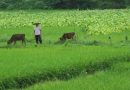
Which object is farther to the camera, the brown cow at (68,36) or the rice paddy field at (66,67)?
the brown cow at (68,36)

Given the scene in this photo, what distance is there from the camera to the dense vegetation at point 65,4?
198 feet

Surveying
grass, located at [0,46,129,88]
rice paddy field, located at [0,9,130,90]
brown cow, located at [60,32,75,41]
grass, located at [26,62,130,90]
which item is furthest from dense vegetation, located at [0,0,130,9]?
grass, located at [26,62,130,90]

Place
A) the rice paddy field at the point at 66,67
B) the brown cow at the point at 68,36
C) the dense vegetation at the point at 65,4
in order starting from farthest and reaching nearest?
the dense vegetation at the point at 65,4 < the brown cow at the point at 68,36 < the rice paddy field at the point at 66,67

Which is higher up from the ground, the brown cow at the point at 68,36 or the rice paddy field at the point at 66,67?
the brown cow at the point at 68,36

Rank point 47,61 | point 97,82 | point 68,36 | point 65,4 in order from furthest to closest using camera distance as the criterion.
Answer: point 65,4 → point 68,36 → point 47,61 → point 97,82

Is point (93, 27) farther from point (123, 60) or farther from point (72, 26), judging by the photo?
point (123, 60)

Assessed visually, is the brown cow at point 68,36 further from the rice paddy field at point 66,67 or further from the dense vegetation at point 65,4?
the dense vegetation at point 65,4

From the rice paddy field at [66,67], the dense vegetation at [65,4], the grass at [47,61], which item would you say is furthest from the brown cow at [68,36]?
the dense vegetation at [65,4]

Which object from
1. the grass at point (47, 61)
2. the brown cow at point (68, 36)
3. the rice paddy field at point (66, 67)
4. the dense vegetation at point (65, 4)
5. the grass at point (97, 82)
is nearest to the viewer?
the grass at point (97, 82)

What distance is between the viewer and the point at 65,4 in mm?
62656

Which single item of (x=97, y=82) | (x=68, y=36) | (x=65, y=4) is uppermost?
(x=68, y=36)

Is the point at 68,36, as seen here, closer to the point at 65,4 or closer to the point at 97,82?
the point at 97,82

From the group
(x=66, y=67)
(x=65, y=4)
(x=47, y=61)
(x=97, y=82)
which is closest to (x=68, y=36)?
(x=47, y=61)

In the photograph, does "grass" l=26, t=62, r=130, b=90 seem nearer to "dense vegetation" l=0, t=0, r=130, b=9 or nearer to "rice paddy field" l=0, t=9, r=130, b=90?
"rice paddy field" l=0, t=9, r=130, b=90
